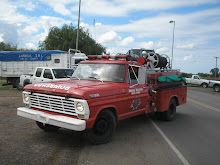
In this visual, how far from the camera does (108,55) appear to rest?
6.51m

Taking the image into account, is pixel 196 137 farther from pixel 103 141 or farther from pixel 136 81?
pixel 103 141

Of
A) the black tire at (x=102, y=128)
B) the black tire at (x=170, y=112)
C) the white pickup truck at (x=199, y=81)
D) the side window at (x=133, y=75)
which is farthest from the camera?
the white pickup truck at (x=199, y=81)

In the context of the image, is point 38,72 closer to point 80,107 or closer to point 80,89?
point 80,89

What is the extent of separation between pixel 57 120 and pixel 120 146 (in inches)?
65.2

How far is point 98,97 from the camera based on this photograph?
15.8 feet

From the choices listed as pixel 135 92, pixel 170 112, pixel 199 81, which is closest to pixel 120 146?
pixel 135 92

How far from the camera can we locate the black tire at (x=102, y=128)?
5.01 meters

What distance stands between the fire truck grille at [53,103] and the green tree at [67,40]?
3031cm

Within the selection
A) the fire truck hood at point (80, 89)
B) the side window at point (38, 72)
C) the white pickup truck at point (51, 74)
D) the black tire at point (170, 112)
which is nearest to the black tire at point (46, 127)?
the fire truck hood at point (80, 89)

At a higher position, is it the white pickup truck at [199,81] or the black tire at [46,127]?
the white pickup truck at [199,81]

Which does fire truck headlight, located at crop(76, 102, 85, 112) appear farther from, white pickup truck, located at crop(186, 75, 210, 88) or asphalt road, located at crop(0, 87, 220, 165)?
white pickup truck, located at crop(186, 75, 210, 88)

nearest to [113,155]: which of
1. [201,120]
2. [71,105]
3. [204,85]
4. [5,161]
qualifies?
[71,105]

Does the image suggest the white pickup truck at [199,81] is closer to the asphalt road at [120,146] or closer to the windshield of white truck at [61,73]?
the windshield of white truck at [61,73]

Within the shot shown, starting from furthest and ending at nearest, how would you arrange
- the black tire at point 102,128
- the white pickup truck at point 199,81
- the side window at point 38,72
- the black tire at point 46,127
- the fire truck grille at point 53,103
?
the white pickup truck at point 199,81 < the side window at point 38,72 < the black tire at point 46,127 < the black tire at point 102,128 < the fire truck grille at point 53,103
